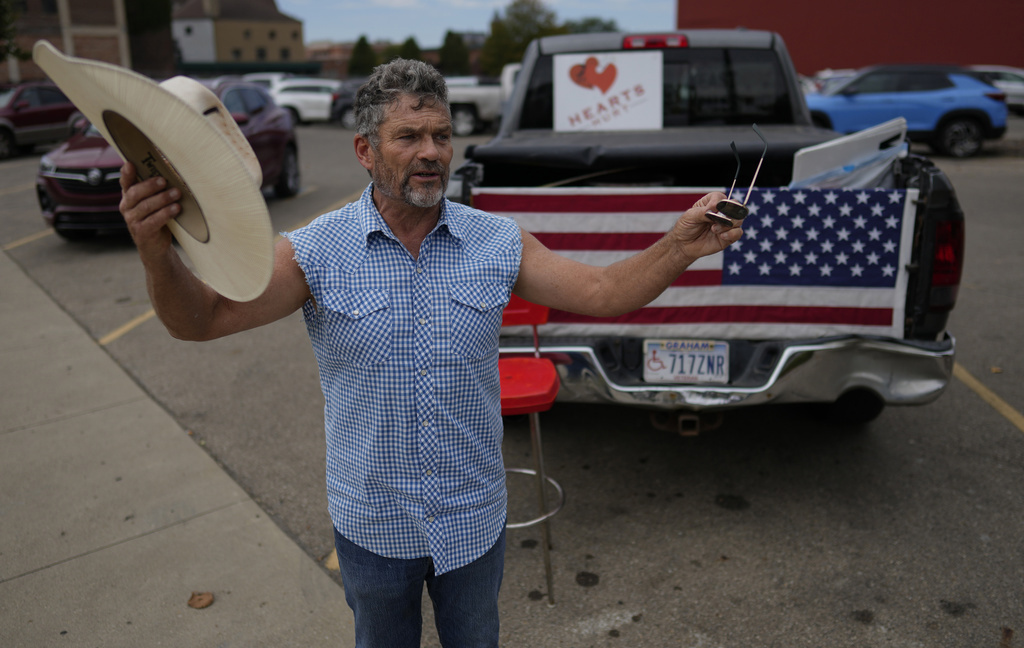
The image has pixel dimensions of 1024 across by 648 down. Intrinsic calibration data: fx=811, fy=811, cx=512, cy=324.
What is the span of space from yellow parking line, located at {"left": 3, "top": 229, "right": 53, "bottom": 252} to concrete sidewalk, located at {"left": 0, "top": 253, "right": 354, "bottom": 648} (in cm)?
513

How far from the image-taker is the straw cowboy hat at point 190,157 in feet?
4.02

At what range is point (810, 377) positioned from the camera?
3369 mm

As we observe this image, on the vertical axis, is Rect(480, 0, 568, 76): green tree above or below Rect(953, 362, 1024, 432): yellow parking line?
above

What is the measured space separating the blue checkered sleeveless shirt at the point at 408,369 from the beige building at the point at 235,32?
299 feet

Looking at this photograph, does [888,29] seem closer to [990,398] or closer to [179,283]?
[990,398]

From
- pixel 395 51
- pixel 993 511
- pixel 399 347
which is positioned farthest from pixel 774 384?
pixel 395 51

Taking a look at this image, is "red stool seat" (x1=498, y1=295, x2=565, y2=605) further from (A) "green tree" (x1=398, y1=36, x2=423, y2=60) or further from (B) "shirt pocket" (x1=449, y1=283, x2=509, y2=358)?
(A) "green tree" (x1=398, y1=36, x2=423, y2=60)

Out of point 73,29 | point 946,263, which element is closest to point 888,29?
point 946,263

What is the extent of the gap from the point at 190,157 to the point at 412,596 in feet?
3.82

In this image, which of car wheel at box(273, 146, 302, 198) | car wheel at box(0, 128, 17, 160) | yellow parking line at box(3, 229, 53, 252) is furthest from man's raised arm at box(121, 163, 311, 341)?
car wheel at box(0, 128, 17, 160)

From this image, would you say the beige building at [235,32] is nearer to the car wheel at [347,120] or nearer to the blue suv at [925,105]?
the car wheel at [347,120]

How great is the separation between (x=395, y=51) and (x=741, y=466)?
78080 millimetres

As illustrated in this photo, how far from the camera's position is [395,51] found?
76.5m

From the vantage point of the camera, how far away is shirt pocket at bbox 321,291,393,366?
174 cm
